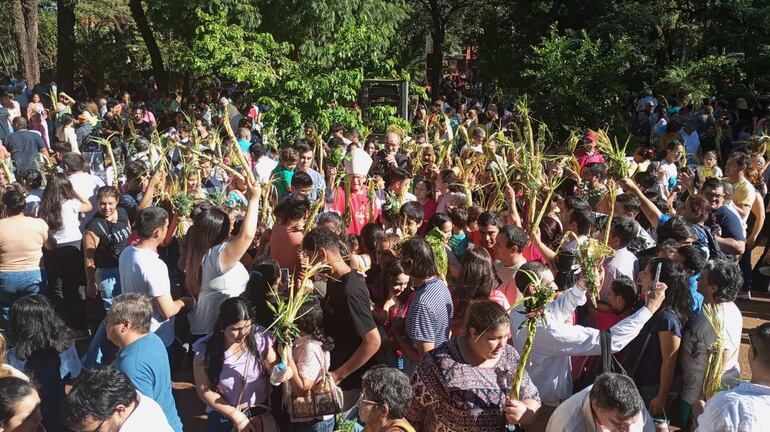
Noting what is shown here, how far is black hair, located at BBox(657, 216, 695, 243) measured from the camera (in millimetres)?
5418

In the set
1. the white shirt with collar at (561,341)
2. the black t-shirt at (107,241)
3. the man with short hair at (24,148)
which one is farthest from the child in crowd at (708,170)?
the man with short hair at (24,148)

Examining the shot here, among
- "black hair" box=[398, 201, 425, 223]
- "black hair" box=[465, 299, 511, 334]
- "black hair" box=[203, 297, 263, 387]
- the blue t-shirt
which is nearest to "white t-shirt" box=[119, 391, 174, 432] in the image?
the blue t-shirt

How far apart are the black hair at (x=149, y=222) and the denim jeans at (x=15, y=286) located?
158 cm

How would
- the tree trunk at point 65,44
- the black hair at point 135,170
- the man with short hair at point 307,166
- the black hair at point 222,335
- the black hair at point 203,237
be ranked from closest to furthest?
the black hair at point 222,335 < the black hair at point 203,237 < the black hair at point 135,170 < the man with short hair at point 307,166 < the tree trunk at point 65,44

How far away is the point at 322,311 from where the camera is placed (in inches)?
166

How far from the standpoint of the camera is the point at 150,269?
4719mm

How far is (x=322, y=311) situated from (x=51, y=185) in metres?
3.33

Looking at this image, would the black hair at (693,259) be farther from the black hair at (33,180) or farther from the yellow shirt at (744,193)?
the black hair at (33,180)

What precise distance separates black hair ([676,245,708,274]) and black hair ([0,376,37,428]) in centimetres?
400

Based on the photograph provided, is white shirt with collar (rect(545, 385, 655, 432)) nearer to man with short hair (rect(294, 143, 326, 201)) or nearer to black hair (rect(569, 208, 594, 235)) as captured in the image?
black hair (rect(569, 208, 594, 235))

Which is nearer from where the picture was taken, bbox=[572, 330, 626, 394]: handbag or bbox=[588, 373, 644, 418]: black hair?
bbox=[588, 373, 644, 418]: black hair

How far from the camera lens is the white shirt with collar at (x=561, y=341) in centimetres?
396

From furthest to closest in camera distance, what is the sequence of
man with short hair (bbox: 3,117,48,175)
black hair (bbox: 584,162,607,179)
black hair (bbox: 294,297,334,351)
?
man with short hair (bbox: 3,117,48,175), black hair (bbox: 584,162,607,179), black hair (bbox: 294,297,334,351)

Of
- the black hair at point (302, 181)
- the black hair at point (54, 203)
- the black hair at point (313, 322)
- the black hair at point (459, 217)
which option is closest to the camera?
the black hair at point (313, 322)
